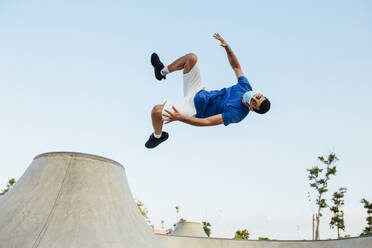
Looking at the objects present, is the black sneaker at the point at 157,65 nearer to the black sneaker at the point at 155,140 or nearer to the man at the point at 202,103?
the man at the point at 202,103

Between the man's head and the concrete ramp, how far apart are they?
3.35 meters

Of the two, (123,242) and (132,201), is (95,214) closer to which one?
(123,242)

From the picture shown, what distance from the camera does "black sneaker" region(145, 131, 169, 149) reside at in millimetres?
5598

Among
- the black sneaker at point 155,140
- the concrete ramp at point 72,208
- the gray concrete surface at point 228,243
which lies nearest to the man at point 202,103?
the black sneaker at point 155,140

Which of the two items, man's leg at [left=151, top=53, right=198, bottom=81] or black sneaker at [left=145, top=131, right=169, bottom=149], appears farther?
black sneaker at [left=145, top=131, right=169, bottom=149]

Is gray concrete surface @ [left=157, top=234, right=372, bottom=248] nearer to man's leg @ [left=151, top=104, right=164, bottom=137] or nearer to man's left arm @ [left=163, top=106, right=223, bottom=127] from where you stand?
man's leg @ [left=151, top=104, right=164, bottom=137]

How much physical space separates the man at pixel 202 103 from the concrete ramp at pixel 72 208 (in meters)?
1.73

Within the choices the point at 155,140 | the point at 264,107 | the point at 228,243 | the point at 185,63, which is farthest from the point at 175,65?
the point at 228,243

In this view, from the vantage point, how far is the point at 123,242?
5.88 metres

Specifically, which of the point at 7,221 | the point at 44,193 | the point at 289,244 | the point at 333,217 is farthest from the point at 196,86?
the point at 333,217

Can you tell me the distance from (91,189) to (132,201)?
117 centimetres

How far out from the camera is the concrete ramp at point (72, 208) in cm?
551

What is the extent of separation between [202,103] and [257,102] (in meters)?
0.89

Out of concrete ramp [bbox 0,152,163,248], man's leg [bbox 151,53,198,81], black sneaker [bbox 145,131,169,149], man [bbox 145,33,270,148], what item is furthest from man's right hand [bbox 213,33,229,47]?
concrete ramp [bbox 0,152,163,248]
